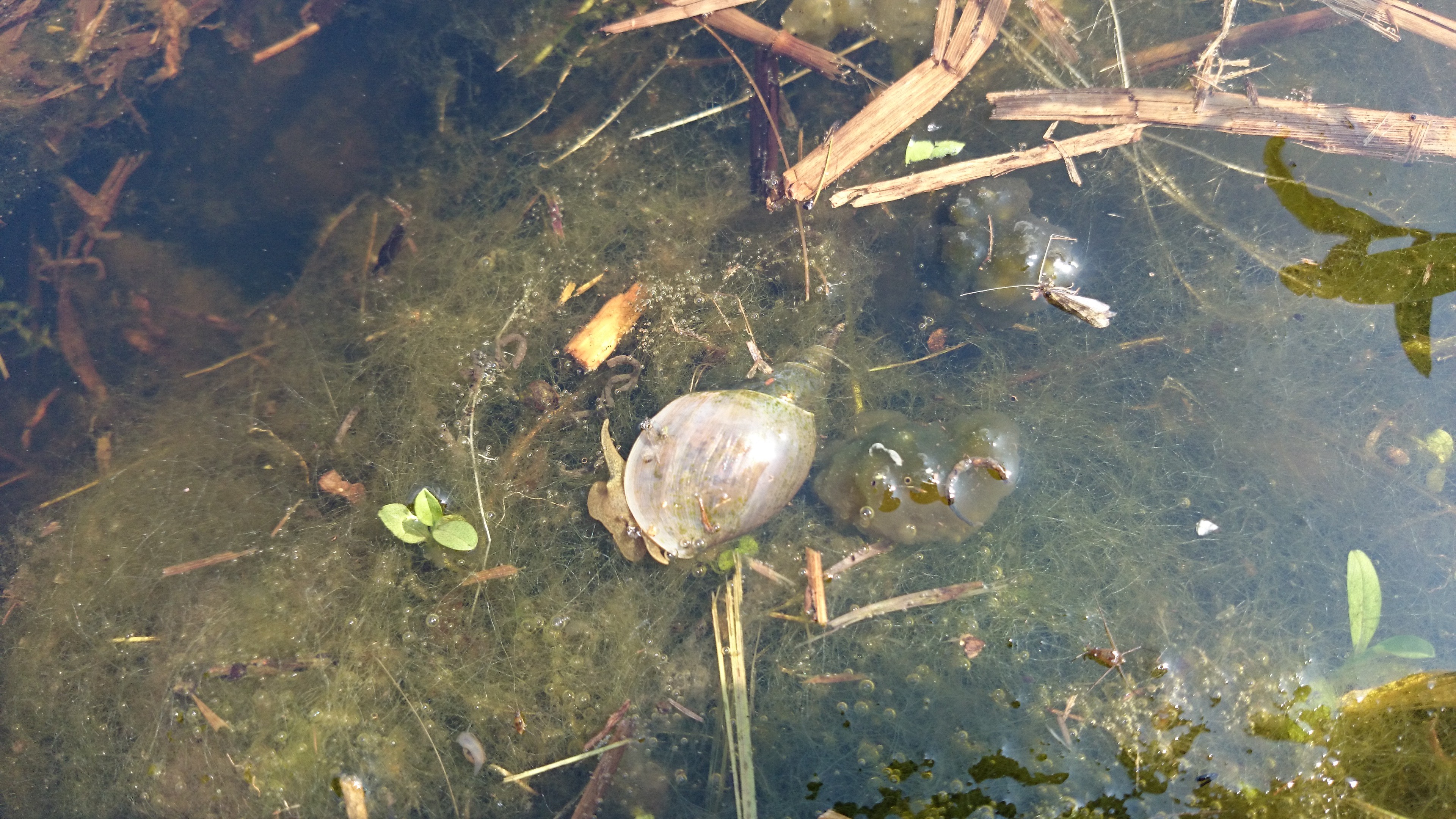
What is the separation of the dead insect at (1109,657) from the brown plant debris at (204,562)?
11.0 feet

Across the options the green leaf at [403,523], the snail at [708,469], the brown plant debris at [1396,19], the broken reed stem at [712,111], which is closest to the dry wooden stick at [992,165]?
the broken reed stem at [712,111]

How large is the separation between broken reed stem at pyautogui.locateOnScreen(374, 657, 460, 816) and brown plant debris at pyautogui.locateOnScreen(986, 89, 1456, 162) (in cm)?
343

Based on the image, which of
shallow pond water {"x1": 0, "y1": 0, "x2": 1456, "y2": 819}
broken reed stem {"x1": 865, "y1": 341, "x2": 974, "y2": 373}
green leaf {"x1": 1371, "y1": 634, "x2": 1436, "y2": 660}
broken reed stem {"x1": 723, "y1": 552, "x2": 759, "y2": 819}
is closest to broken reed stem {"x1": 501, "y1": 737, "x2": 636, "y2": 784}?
shallow pond water {"x1": 0, "y1": 0, "x2": 1456, "y2": 819}

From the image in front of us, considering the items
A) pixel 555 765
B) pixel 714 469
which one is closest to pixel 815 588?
pixel 714 469

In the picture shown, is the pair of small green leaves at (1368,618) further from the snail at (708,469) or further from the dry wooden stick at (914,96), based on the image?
the dry wooden stick at (914,96)

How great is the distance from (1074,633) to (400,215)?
3330 mm

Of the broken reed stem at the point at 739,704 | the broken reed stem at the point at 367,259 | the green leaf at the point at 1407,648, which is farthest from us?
the broken reed stem at the point at 367,259

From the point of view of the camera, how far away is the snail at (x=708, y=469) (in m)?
2.70

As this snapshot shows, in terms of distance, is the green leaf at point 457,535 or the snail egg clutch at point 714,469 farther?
the green leaf at point 457,535

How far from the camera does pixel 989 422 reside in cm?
287

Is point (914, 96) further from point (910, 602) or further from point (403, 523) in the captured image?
point (403, 523)

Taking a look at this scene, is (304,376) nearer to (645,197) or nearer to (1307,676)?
(645,197)

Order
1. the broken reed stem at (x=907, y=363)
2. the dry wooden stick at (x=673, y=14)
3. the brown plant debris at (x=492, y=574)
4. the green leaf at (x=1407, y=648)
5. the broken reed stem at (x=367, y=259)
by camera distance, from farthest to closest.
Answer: the dry wooden stick at (x=673, y=14), the broken reed stem at (x=367, y=259), the broken reed stem at (x=907, y=363), the brown plant debris at (x=492, y=574), the green leaf at (x=1407, y=648)

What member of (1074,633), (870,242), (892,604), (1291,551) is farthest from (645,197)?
(1291,551)
